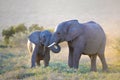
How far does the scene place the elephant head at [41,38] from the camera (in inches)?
251

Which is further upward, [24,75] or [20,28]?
[20,28]

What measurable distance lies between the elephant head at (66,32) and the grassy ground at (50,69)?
1.23 feet

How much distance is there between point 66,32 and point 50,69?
0.65 m

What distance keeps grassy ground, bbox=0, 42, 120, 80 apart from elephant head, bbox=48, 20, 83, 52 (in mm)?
374

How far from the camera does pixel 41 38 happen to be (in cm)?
650

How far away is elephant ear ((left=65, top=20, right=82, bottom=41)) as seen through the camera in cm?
607

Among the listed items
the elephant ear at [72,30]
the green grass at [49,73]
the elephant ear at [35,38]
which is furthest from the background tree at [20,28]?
the elephant ear at [72,30]

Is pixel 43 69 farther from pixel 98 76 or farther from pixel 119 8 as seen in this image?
pixel 119 8

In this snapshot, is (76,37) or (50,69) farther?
(76,37)

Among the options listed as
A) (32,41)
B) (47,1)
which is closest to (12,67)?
(32,41)

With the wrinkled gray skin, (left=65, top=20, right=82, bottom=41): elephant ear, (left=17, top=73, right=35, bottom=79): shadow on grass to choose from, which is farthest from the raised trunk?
(left=17, top=73, right=35, bottom=79): shadow on grass

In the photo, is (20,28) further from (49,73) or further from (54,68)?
(49,73)

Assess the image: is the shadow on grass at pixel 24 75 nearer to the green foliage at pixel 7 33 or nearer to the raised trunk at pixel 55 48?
the raised trunk at pixel 55 48

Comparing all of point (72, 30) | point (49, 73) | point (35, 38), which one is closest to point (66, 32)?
point (72, 30)
